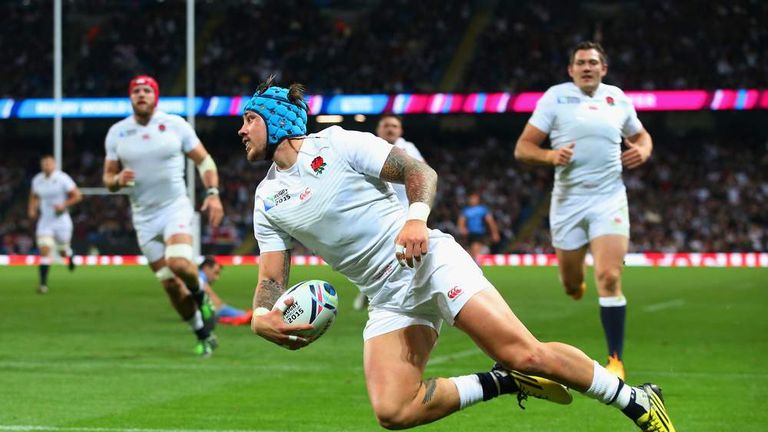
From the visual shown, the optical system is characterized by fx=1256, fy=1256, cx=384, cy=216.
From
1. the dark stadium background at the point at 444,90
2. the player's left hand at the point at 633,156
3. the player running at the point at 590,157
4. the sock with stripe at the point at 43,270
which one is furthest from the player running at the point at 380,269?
the sock with stripe at the point at 43,270

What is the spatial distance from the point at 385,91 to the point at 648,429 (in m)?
34.1

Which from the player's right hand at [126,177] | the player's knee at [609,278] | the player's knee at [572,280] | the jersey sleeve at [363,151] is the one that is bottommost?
the player's knee at [572,280]

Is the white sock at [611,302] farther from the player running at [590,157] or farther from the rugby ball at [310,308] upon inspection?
the rugby ball at [310,308]

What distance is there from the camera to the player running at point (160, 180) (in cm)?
1212

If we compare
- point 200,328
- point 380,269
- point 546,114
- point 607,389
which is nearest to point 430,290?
point 380,269

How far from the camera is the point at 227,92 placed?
40.9m

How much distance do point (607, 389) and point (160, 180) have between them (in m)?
7.05

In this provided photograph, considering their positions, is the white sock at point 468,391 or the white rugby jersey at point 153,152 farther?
the white rugby jersey at point 153,152

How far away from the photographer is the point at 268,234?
6.39 meters

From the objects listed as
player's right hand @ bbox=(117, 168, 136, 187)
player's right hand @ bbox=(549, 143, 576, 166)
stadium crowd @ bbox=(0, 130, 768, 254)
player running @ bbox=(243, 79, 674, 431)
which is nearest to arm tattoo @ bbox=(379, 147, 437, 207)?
player running @ bbox=(243, 79, 674, 431)

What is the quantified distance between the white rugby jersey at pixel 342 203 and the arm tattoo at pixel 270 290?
8.6 inches

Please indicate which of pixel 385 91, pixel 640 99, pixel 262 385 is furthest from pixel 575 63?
pixel 385 91

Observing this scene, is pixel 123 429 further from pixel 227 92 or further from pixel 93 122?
pixel 93 122

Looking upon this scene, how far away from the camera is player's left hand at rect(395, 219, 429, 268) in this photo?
555 cm
